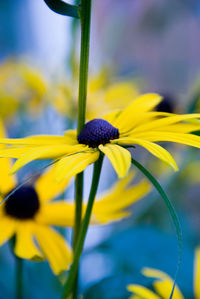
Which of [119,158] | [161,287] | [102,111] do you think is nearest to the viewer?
[119,158]

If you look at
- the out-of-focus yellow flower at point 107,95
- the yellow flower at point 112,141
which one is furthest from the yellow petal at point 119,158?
the out-of-focus yellow flower at point 107,95

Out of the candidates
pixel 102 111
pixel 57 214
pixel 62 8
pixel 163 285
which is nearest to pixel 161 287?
pixel 163 285

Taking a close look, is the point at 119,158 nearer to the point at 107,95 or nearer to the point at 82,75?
the point at 82,75

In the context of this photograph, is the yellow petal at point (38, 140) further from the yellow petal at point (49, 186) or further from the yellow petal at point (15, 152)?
the yellow petal at point (49, 186)

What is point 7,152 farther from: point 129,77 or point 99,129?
point 129,77

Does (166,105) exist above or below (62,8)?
below

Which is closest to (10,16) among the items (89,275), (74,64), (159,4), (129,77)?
(159,4)

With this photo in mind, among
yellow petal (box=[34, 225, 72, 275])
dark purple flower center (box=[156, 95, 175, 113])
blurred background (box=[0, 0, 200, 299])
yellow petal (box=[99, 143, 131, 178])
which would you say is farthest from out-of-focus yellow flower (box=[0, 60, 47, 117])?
yellow petal (box=[99, 143, 131, 178])

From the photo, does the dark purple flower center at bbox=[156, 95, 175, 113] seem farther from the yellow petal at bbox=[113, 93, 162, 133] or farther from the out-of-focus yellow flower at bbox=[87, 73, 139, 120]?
the yellow petal at bbox=[113, 93, 162, 133]
